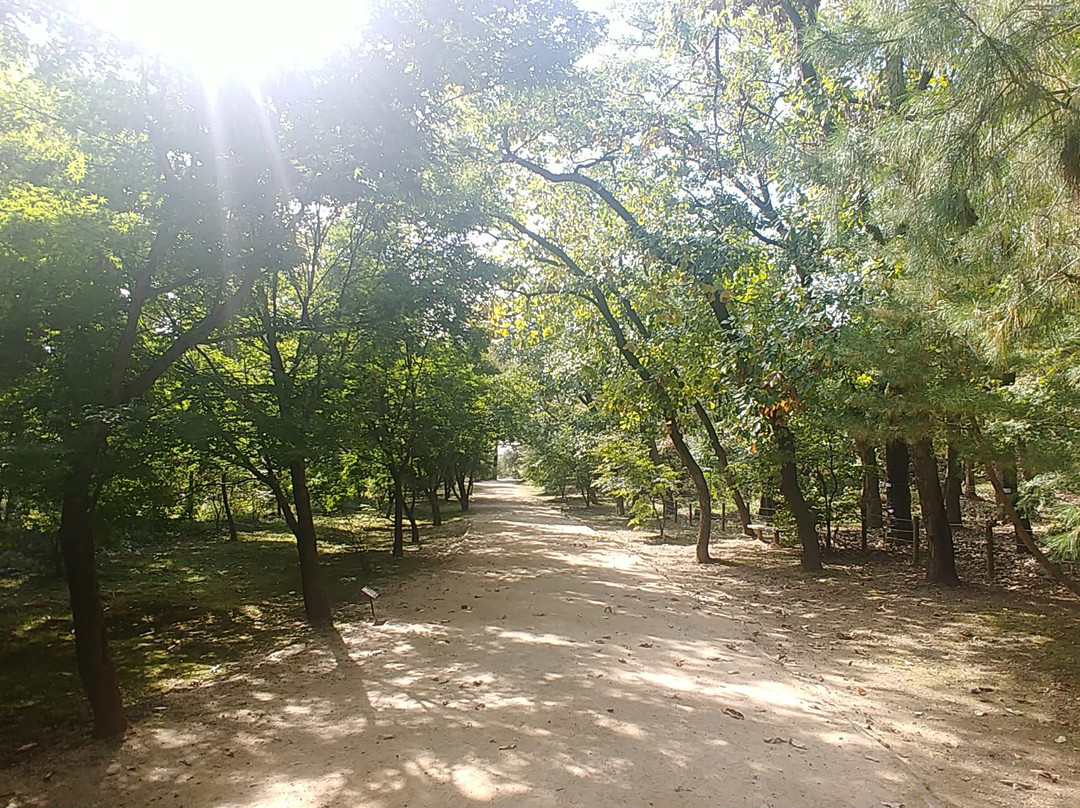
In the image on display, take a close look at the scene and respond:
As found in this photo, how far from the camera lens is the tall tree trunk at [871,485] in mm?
11469

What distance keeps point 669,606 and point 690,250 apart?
500 cm

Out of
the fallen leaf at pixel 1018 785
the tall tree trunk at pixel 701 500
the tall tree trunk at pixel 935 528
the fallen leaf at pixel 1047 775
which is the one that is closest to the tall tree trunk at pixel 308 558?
the tall tree trunk at pixel 701 500

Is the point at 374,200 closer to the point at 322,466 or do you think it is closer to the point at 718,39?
the point at 322,466

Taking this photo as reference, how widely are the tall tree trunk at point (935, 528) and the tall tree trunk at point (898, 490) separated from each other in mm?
4153

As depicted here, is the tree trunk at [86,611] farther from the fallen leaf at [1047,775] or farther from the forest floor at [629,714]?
the fallen leaf at [1047,775]

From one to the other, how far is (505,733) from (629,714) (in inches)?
36.5

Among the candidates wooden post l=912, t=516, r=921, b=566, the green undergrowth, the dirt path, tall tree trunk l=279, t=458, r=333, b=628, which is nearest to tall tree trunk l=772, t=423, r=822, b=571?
wooden post l=912, t=516, r=921, b=566

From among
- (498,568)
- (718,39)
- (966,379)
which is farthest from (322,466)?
(718,39)

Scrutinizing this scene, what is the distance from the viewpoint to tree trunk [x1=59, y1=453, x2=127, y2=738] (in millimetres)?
4641

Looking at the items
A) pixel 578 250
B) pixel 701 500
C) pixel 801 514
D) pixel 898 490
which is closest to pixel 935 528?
pixel 801 514

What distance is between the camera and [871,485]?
41.6 feet

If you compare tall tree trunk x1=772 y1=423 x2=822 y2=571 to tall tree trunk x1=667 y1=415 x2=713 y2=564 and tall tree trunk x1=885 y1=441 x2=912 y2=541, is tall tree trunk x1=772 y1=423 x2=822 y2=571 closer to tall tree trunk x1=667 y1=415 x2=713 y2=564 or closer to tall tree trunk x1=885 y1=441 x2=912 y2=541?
tall tree trunk x1=667 y1=415 x2=713 y2=564

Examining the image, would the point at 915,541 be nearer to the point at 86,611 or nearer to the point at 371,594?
the point at 371,594

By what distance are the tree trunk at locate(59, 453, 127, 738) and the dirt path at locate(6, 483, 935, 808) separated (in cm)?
35
